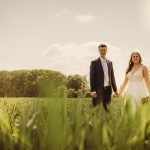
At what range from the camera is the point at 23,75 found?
5588 centimetres

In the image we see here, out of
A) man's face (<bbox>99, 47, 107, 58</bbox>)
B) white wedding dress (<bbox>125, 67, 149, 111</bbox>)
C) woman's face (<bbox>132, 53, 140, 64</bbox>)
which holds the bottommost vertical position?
white wedding dress (<bbox>125, 67, 149, 111</bbox>)

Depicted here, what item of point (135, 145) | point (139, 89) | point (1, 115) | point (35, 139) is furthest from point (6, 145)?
point (139, 89)

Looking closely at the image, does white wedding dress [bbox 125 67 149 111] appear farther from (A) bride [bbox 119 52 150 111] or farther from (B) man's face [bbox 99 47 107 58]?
(B) man's face [bbox 99 47 107 58]

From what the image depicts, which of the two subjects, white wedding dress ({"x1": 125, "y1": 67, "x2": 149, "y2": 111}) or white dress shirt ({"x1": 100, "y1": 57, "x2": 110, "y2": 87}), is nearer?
white wedding dress ({"x1": 125, "y1": 67, "x2": 149, "y2": 111})

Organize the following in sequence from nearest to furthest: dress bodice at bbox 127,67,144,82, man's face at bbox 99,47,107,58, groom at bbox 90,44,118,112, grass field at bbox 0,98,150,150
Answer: grass field at bbox 0,98,150,150
man's face at bbox 99,47,107,58
dress bodice at bbox 127,67,144,82
groom at bbox 90,44,118,112

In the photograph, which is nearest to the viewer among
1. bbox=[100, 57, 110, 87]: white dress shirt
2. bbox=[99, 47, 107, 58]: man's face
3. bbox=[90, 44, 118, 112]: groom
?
bbox=[99, 47, 107, 58]: man's face

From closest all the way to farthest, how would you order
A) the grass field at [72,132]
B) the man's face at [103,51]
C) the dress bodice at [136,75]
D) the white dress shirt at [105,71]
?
the grass field at [72,132] < the man's face at [103,51] < the dress bodice at [136,75] < the white dress shirt at [105,71]

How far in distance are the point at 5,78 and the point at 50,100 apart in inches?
2203

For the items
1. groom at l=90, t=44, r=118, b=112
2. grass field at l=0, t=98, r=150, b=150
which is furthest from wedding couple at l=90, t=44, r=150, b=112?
grass field at l=0, t=98, r=150, b=150

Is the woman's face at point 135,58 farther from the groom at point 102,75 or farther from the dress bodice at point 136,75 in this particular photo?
the groom at point 102,75

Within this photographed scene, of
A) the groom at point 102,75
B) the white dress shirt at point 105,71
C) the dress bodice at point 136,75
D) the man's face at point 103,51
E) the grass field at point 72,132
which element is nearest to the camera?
the grass field at point 72,132

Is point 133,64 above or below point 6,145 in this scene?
above

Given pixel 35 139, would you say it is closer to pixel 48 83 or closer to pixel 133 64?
pixel 48 83

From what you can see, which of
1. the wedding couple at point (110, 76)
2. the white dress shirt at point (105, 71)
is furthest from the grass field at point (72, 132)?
the white dress shirt at point (105, 71)
